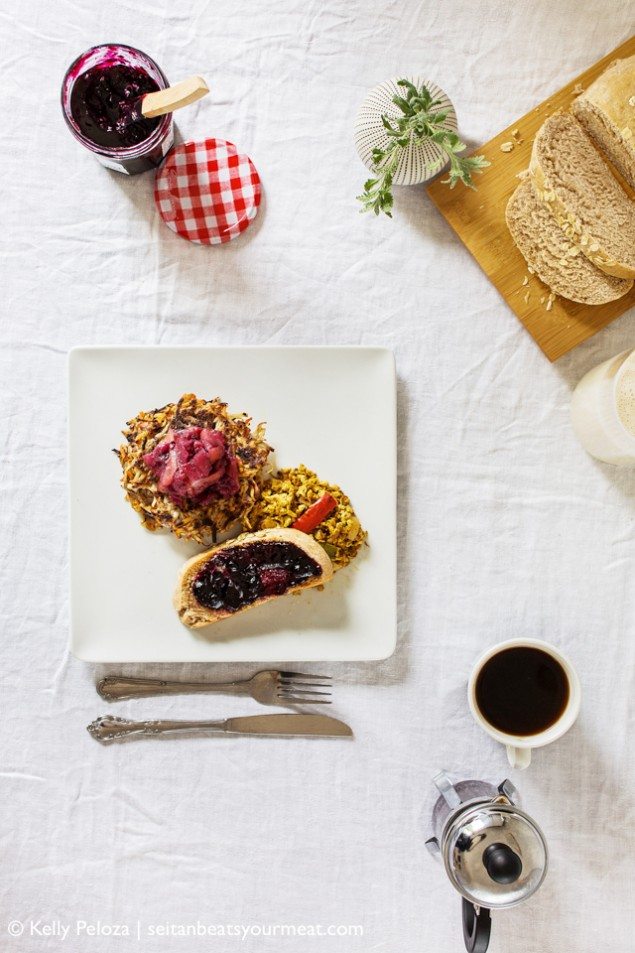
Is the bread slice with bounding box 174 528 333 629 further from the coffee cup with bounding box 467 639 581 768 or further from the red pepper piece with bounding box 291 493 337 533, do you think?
the coffee cup with bounding box 467 639 581 768

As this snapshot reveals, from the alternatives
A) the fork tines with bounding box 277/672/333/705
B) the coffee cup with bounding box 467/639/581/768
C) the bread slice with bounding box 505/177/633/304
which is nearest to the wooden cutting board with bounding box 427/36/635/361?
the bread slice with bounding box 505/177/633/304

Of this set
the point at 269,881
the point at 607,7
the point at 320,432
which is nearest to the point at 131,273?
the point at 320,432

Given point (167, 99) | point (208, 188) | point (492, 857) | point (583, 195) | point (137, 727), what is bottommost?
point (137, 727)

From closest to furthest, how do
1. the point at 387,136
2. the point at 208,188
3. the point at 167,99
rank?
the point at 167,99 → the point at 387,136 → the point at 208,188

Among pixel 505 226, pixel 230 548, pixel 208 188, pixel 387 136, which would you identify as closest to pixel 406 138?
pixel 387 136

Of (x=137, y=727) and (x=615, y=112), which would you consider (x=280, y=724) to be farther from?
(x=615, y=112)

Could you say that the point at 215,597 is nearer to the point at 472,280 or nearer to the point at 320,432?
the point at 320,432
